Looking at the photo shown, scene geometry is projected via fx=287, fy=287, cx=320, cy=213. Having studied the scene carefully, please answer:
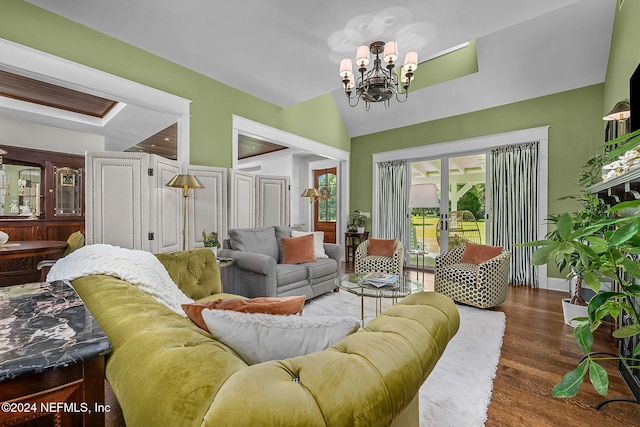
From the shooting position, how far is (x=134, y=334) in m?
0.83

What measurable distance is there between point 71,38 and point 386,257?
425 cm

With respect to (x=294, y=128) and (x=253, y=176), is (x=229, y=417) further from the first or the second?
(x=294, y=128)

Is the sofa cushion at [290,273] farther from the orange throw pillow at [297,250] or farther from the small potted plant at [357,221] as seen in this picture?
the small potted plant at [357,221]

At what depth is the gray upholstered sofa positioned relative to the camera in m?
3.08

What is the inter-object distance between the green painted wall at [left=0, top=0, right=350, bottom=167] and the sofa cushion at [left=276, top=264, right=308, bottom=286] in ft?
5.75

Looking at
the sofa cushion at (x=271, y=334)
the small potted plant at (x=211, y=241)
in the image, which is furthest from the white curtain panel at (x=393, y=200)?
the sofa cushion at (x=271, y=334)

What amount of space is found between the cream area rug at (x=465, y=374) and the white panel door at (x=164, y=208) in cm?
178

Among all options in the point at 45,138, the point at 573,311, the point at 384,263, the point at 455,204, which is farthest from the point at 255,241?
the point at 45,138

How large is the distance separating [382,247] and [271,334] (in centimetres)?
362

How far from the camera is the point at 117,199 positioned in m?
2.93

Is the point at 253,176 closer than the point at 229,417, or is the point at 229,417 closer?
the point at 229,417

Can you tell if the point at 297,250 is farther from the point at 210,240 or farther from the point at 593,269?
the point at 593,269

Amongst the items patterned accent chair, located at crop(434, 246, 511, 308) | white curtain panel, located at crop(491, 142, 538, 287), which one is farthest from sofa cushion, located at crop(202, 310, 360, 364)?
white curtain panel, located at crop(491, 142, 538, 287)

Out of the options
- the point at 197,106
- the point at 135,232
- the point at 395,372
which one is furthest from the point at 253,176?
the point at 395,372
